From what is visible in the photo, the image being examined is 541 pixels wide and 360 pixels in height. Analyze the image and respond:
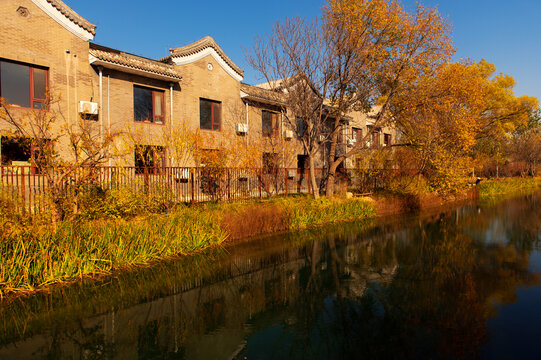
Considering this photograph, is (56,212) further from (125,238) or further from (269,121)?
(269,121)

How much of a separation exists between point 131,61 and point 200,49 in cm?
422

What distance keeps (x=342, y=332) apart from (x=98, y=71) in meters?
13.8

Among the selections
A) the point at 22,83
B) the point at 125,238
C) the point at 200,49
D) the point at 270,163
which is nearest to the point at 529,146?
the point at 270,163

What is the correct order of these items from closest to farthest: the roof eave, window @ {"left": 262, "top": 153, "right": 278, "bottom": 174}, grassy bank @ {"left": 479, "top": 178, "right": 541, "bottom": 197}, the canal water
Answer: the canal water < the roof eave < window @ {"left": 262, "top": 153, "right": 278, "bottom": 174} < grassy bank @ {"left": 479, "top": 178, "right": 541, "bottom": 197}

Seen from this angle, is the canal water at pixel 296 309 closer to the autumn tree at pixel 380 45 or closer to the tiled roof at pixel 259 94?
the autumn tree at pixel 380 45

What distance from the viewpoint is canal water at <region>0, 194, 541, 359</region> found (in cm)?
425

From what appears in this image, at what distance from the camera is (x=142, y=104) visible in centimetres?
1527

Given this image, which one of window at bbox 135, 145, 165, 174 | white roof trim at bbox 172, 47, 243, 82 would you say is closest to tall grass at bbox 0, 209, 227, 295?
window at bbox 135, 145, 165, 174

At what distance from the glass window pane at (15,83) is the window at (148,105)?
13.2ft

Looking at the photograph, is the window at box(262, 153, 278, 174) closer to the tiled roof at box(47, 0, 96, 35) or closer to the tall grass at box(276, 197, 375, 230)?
the tall grass at box(276, 197, 375, 230)

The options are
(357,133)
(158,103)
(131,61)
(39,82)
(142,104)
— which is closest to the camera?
(39,82)

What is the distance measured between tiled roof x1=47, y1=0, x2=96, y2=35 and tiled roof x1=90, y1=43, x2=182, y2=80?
846mm

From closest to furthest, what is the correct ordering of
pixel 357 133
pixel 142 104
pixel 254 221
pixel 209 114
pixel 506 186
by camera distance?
pixel 254 221, pixel 142 104, pixel 209 114, pixel 506 186, pixel 357 133

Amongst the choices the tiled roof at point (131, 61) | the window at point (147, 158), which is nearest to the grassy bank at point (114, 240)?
Answer: the window at point (147, 158)
